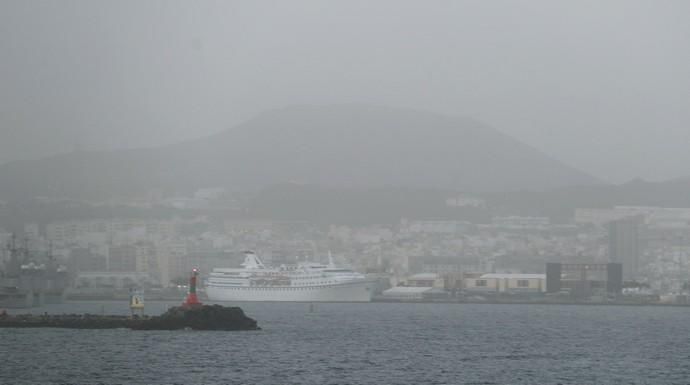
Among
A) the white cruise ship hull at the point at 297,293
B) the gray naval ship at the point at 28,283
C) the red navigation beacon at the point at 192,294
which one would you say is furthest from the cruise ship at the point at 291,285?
the red navigation beacon at the point at 192,294

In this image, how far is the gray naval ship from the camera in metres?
113

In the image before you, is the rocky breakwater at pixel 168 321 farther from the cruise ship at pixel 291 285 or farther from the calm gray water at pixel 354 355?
the cruise ship at pixel 291 285

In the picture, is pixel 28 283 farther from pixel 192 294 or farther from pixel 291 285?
pixel 192 294

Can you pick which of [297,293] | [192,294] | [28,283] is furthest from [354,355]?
[297,293]

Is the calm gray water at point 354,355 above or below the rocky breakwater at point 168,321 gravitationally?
below

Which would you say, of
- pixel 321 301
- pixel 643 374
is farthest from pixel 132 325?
pixel 321 301

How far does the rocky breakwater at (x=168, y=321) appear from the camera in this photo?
7112 cm

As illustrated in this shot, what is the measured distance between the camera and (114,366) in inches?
2026

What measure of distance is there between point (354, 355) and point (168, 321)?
15244 mm

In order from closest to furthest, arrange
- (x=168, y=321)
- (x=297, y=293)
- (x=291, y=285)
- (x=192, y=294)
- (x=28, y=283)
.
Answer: (x=192, y=294)
(x=168, y=321)
(x=28, y=283)
(x=297, y=293)
(x=291, y=285)

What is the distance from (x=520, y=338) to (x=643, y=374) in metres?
20.0

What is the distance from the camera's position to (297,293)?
144 metres

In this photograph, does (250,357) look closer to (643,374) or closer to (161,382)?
(161,382)

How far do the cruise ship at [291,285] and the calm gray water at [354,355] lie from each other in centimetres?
5609
